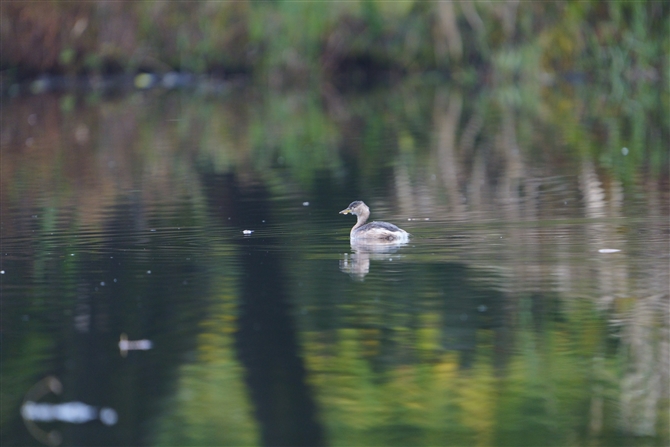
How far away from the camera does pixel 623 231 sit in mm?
9891

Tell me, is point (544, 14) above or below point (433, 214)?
above

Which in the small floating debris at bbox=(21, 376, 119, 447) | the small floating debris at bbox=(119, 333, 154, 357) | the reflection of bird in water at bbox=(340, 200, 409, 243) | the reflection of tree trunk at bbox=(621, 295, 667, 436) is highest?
the reflection of bird in water at bbox=(340, 200, 409, 243)

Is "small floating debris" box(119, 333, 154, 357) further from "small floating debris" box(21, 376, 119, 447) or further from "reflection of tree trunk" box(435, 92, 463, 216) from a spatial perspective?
"reflection of tree trunk" box(435, 92, 463, 216)

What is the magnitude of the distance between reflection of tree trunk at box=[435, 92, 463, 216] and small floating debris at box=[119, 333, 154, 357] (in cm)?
458

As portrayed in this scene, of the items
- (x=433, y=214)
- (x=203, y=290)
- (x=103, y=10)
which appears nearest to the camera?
(x=203, y=290)

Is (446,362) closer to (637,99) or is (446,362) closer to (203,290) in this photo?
(203,290)

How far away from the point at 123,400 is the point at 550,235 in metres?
4.63

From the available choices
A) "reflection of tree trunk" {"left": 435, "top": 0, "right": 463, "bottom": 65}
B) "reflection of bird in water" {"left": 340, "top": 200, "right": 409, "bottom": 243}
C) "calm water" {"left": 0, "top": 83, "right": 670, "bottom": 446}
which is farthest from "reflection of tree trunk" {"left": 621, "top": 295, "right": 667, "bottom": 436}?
"reflection of tree trunk" {"left": 435, "top": 0, "right": 463, "bottom": 65}

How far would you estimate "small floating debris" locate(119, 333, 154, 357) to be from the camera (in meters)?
6.91

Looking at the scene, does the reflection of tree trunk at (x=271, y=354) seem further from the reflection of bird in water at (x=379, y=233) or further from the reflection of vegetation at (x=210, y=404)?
the reflection of bird in water at (x=379, y=233)

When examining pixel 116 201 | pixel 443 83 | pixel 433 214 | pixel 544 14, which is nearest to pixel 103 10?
pixel 443 83

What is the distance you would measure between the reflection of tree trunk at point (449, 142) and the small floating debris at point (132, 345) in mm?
4581

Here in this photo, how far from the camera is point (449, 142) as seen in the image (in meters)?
19.0

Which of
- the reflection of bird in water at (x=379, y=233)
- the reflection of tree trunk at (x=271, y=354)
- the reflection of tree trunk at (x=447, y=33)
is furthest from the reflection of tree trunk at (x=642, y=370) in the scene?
the reflection of tree trunk at (x=447, y=33)
